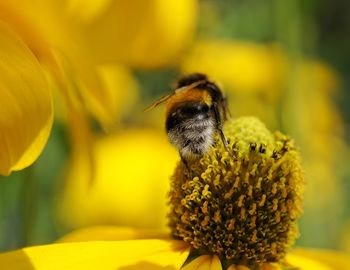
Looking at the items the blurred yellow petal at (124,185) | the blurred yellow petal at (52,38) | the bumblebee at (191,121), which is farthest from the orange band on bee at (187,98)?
the blurred yellow petal at (124,185)

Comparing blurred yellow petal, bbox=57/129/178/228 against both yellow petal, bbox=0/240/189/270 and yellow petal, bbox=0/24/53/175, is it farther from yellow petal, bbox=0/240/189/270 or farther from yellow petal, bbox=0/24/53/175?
yellow petal, bbox=0/24/53/175

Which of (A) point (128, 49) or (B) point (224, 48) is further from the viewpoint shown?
(B) point (224, 48)

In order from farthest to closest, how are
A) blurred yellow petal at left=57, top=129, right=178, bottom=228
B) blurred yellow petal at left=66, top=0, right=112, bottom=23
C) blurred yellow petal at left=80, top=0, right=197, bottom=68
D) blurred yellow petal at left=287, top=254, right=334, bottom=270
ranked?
blurred yellow petal at left=57, top=129, right=178, bottom=228 < blurred yellow petal at left=80, top=0, right=197, bottom=68 < blurred yellow petal at left=66, top=0, right=112, bottom=23 < blurred yellow petal at left=287, top=254, right=334, bottom=270

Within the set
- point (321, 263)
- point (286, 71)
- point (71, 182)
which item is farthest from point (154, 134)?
point (321, 263)

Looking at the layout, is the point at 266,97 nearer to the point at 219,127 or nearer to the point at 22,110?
the point at 219,127

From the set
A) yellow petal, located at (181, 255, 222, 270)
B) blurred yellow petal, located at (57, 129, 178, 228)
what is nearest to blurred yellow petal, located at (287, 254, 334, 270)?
yellow petal, located at (181, 255, 222, 270)

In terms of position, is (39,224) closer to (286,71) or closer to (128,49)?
(128,49)
